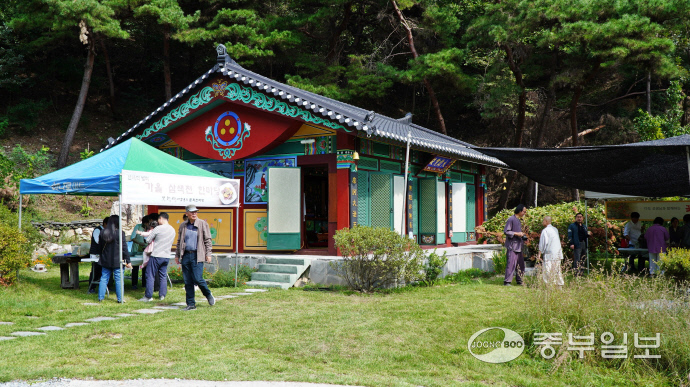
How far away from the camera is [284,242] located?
13336 mm

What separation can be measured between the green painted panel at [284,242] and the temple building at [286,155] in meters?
0.02

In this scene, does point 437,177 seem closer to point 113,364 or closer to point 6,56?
point 113,364

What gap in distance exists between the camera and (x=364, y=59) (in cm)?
2502

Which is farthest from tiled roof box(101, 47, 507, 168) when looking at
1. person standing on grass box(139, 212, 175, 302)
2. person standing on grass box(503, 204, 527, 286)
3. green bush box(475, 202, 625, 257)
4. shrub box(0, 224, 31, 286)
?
shrub box(0, 224, 31, 286)

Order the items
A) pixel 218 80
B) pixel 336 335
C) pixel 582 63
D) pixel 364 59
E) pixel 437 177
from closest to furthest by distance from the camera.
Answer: pixel 336 335
pixel 218 80
pixel 437 177
pixel 582 63
pixel 364 59

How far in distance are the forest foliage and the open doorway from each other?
265 inches

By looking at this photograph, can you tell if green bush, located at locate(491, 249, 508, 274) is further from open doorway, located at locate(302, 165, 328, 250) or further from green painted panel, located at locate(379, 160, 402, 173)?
open doorway, located at locate(302, 165, 328, 250)

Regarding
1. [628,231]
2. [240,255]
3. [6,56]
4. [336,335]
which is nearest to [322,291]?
[240,255]

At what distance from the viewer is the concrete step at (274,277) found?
1187 centimetres

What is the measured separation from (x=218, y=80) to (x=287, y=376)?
10.1 metres

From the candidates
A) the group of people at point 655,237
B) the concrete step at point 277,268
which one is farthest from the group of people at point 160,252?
the group of people at point 655,237

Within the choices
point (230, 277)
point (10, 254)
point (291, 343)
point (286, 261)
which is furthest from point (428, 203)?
point (10, 254)

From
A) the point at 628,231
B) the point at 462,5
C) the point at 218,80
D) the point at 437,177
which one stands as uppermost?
the point at 462,5

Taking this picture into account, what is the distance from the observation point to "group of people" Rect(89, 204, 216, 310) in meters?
8.78
